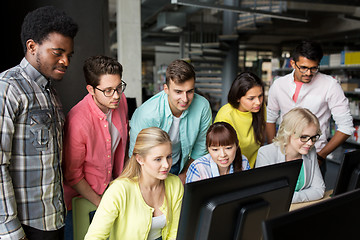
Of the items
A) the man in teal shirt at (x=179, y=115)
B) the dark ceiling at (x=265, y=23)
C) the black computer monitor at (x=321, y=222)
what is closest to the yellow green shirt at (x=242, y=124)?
the man in teal shirt at (x=179, y=115)

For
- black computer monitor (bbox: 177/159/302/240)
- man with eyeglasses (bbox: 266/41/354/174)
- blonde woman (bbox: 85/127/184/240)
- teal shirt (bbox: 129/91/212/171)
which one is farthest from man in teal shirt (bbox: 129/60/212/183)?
black computer monitor (bbox: 177/159/302/240)

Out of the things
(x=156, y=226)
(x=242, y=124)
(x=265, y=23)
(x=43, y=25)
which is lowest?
(x=156, y=226)

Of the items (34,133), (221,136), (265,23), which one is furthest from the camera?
(265,23)

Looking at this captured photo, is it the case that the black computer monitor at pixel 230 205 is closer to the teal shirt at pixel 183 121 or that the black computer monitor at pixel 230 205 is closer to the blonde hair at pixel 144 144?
the blonde hair at pixel 144 144

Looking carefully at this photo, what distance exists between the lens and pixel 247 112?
203 centimetres

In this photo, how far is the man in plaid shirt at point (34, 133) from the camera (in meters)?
1.09

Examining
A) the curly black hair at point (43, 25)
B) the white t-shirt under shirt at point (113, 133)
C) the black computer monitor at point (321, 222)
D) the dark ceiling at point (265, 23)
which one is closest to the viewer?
the black computer monitor at point (321, 222)

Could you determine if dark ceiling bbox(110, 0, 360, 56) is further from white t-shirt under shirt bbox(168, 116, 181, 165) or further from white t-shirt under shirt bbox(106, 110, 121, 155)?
white t-shirt under shirt bbox(106, 110, 121, 155)

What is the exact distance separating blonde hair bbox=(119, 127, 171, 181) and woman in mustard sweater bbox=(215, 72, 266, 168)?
26.1 inches

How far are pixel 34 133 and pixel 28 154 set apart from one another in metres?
0.09

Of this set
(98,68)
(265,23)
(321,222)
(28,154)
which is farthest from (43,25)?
(265,23)

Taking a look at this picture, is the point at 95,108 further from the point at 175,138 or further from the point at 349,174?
the point at 349,174

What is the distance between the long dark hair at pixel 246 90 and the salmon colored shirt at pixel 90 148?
0.74 metres

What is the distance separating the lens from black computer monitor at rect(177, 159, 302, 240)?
0.85 meters
